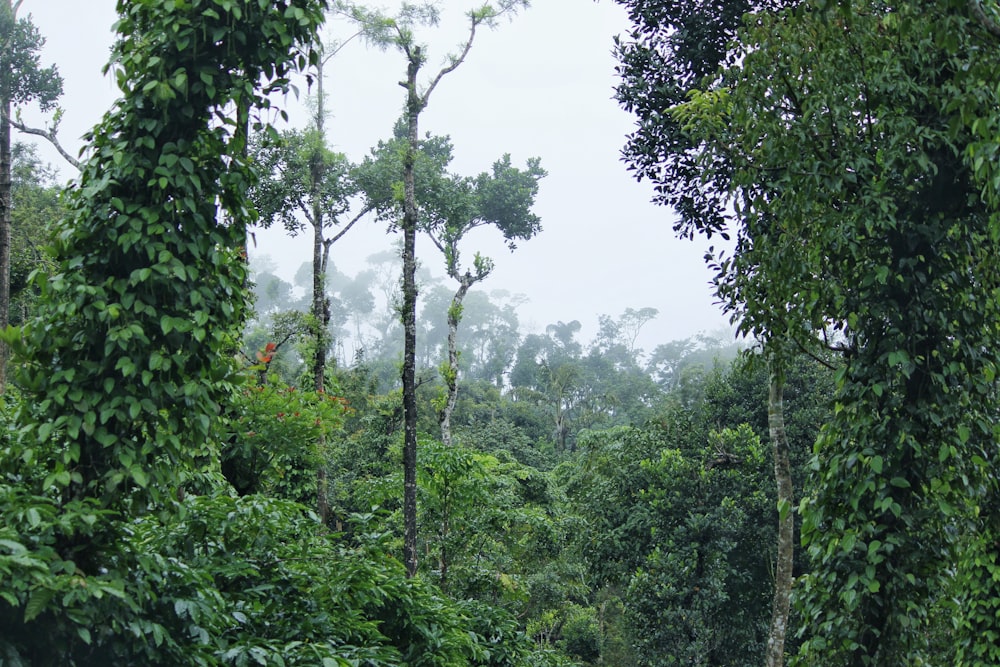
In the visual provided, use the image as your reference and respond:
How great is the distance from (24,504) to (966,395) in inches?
185

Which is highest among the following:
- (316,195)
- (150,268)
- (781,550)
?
(316,195)

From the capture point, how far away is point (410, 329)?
12.0 meters

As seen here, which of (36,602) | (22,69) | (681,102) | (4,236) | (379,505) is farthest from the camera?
(22,69)

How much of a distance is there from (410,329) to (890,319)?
828 cm

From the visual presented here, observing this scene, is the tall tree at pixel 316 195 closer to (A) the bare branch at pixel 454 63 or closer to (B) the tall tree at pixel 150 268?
(A) the bare branch at pixel 454 63

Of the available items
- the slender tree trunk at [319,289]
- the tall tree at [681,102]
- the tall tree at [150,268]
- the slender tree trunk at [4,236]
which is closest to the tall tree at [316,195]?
the slender tree trunk at [319,289]

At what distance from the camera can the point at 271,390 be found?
1034 centimetres

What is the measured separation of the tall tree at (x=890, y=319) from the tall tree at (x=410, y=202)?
6759mm

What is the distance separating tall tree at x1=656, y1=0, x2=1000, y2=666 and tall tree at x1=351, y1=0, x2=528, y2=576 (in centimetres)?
676

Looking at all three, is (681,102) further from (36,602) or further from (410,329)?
(36,602)

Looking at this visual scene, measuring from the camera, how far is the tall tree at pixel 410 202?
10.8 m

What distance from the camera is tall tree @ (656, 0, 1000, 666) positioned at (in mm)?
4387

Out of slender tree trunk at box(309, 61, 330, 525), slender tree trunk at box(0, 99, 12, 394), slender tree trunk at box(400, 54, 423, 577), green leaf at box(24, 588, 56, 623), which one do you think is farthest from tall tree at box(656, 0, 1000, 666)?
slender tree trunk at box(0, 99, 12, 394)

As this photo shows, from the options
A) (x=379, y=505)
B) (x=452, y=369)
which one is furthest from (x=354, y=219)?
(x=379, y=505)
